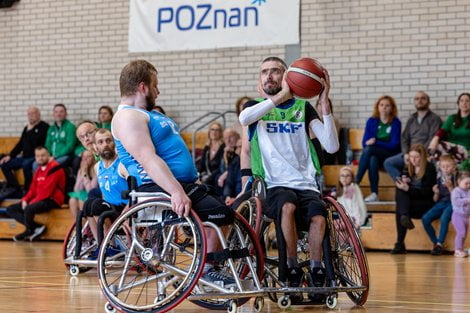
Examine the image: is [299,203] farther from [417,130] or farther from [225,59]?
[225,59]

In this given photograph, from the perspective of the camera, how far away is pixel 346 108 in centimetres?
1257

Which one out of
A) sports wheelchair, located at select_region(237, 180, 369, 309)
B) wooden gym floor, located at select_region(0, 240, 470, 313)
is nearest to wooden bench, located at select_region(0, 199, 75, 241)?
wooden gym floor, located at select_region(0, 240, 470, 313)

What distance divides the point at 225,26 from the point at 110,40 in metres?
1.91

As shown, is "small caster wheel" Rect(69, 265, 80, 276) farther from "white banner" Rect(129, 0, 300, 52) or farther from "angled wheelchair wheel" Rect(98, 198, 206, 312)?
"white banner" Rect(129, 0, 300, 52)

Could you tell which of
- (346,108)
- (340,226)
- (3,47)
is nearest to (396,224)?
(346,108)

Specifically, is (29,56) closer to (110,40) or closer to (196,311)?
(110,40)

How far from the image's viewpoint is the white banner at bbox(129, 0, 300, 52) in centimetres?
1283

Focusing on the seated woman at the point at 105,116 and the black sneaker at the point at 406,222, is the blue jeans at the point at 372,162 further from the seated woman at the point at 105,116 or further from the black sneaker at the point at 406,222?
the seated woman at the point at 105,116

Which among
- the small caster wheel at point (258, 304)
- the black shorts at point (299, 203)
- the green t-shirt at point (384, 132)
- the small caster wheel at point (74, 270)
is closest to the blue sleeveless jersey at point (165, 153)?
the black shorts at point (299, 203)

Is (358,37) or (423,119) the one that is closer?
(423,119)

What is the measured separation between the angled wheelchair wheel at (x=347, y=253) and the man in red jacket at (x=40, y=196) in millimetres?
8073

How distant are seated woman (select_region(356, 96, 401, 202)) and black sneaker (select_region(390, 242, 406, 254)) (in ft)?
3.16

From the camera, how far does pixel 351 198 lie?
1120 centimetres

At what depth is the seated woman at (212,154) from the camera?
40.3 ft
